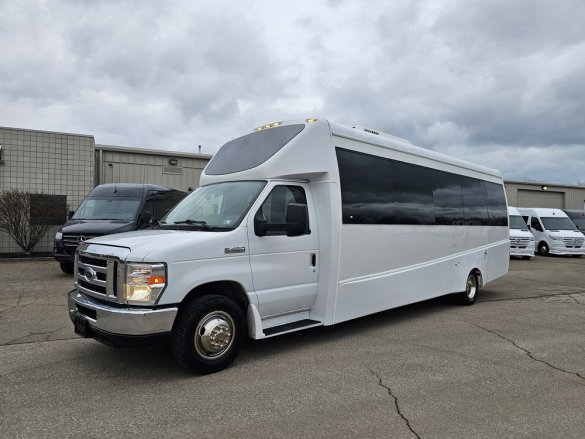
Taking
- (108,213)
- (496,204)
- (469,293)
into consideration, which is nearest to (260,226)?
(469,293)

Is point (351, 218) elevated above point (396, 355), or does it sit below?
above

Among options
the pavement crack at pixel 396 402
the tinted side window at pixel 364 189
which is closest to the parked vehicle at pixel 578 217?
the tinted side window at pixel 364 189

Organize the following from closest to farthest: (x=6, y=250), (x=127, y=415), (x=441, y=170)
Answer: (x=127, y=415)
(x=441, y=170)
(x=6, y=250)

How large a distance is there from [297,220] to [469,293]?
17.5 ft

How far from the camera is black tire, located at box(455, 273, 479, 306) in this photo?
8.91m

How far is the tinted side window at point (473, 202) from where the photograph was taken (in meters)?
9.12

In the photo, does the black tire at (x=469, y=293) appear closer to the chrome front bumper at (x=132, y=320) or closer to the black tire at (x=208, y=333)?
the black tire at (x=208, y=333)

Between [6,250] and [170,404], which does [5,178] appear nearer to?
[6,250]

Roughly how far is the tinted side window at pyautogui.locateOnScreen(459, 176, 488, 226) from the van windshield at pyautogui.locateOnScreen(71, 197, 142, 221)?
790 cm

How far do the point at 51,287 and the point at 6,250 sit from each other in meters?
8.13

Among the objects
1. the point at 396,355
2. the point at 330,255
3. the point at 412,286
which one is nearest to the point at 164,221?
the point at 330,255

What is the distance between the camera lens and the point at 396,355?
5473 mm

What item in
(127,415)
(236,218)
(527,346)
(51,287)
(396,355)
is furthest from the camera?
(51,287)

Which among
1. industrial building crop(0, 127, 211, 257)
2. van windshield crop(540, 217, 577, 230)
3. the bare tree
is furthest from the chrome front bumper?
van windshield crop(540, 217, 577, 230)
